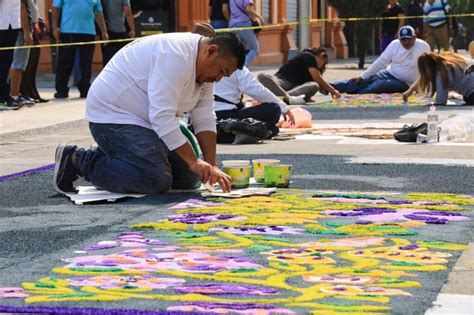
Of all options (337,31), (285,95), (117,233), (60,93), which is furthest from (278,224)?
(337,31)

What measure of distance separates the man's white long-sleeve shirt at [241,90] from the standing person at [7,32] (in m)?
4.44

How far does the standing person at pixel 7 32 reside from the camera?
16.3 metres

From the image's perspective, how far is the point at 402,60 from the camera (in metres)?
19.1

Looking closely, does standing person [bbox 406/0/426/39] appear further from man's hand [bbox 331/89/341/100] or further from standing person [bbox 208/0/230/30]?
man's hand [bbox 331/89/341/100]

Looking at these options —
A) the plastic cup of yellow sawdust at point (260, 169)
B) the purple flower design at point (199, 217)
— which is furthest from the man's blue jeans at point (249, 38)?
the purple flower design at point (199, 217)

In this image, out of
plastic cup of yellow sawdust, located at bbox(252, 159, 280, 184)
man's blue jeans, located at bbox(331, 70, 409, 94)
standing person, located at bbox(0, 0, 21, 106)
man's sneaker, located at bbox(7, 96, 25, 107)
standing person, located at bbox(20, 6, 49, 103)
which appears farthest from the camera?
man's blue jeans, located at bbox(331, 70, 409, 94)

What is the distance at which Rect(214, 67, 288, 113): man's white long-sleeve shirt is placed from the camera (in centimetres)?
1239

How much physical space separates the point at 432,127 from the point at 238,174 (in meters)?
3.84

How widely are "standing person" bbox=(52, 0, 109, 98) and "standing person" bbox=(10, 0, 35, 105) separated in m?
1.41

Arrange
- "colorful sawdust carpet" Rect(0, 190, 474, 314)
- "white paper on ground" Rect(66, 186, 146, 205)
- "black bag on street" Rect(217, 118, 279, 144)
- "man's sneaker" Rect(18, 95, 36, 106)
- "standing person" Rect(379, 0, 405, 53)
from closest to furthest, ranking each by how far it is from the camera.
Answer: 1. "colorful sawdust carpet" Rect(0, 190, 474, 314)
2. "white paper on ground" Rect(66, 186, 146, 205)
3. "black bag on street" Rect(217, 118, 279, 144)
4. "man's sneaker" Rect(18, 95, 36, 106)
5. "standing person" Rect(379, 0, 405, 53)

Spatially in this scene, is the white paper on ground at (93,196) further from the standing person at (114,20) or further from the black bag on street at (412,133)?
the standing person at (114,20)

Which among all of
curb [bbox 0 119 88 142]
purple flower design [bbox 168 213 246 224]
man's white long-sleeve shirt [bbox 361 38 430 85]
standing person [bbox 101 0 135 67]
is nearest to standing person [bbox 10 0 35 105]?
curb [bbox 0 119 88 142]

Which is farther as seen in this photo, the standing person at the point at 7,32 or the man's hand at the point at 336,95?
the man's hand at the point at 336,95

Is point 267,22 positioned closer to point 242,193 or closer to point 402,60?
point 402,60
